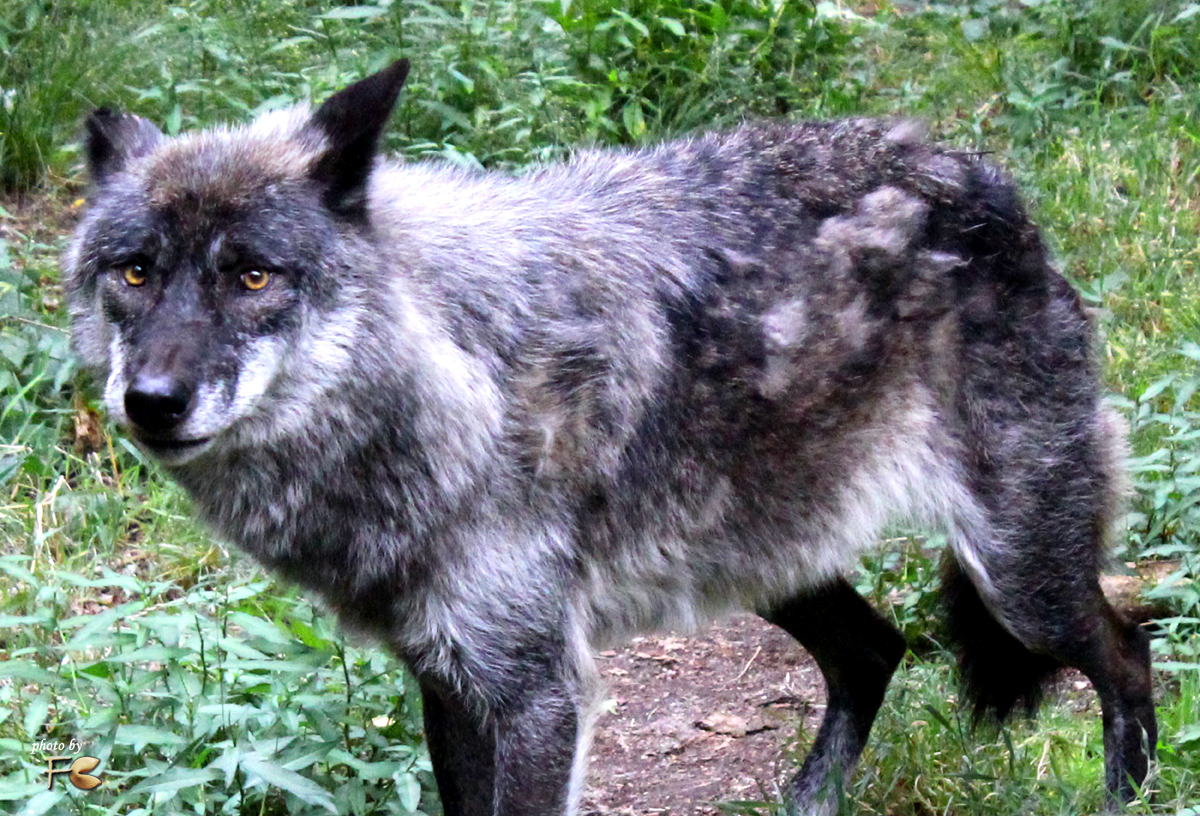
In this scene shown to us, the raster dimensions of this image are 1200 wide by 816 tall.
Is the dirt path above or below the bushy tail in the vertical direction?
below

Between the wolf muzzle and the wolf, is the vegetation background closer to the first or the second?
Answer: the wolf

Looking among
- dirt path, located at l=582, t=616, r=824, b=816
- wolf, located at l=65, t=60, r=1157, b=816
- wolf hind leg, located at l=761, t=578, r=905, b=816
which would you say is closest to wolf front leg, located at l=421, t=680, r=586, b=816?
wolf, located at l=65, t=60, r=1157, b=816

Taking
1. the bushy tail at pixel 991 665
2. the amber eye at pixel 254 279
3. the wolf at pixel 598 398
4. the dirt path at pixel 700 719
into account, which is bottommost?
the dirt path at pixel 700 719

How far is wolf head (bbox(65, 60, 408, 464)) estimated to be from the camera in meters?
3.04

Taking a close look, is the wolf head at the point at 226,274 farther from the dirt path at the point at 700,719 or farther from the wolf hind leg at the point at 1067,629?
the wolf hind leg at the point at 1067,629

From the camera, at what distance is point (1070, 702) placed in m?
4.91

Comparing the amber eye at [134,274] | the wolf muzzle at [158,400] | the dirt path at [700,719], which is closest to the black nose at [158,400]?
the wolf muzzle at [158,400]

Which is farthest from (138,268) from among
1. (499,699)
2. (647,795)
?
(647,795)

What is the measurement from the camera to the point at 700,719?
4.98 meters

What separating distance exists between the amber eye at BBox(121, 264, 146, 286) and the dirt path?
2.03 m

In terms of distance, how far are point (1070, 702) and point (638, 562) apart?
1976mm

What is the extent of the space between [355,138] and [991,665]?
8.20 ft

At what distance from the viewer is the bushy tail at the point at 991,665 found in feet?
14.2

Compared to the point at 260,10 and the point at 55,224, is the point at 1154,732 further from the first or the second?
the point at 260,10
